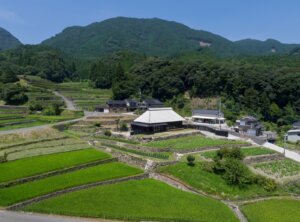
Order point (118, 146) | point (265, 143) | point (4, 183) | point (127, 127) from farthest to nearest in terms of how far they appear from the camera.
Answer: point (127, 127)
point (265, 143)
point (118, 146)
point (4, 183)

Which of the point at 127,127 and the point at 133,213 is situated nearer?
the point at 133,213

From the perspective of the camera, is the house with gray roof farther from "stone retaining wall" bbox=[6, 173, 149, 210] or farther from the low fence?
"stone retaining wall" bbox=[6, 173, 149, 210]

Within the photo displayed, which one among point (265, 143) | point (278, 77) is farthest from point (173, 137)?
point (278, 77)

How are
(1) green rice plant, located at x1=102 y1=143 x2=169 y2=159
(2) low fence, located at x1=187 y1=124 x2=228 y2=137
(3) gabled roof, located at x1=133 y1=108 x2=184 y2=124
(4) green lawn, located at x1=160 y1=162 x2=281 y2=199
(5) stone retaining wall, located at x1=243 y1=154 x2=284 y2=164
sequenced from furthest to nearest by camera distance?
(2) low fence, located at x1=187 y1=124 x2=228 y2=137
(3) gabled roof, located at x1=133 y1=108 x2=184 y2=124
(5) stone retaining wall, located at x1=243 y1=154 x2=284 y2=164
(1) green rice plant, located at x1=102 y1=143 x2=169 y2=159
(4) green lawn, located at x1=160 y1=162 x2=281 y2=199

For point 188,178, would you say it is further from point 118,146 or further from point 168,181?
point 118,146

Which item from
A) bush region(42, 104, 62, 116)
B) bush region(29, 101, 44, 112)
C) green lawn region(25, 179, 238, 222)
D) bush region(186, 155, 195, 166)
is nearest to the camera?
green lawn region(25, 179, 238, 222)

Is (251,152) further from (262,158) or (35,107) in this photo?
(35,107)

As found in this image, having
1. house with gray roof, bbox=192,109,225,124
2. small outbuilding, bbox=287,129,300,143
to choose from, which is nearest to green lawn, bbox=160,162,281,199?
house with gray roof, bbox=192,109,225,124
